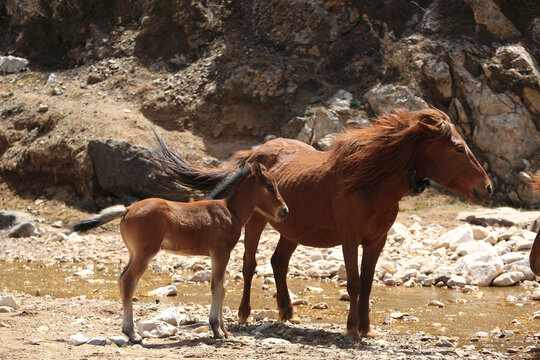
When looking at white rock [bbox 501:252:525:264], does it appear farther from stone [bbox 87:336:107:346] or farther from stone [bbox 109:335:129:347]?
stone [bbox 87:336:107:346]

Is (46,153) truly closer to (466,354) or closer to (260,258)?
(260,258)

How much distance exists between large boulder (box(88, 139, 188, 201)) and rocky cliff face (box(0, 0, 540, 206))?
3202mm

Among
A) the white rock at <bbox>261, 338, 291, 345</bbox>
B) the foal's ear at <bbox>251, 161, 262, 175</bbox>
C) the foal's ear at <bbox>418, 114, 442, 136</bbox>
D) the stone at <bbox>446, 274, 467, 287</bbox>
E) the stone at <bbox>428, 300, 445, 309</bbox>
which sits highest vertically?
the foal's ear at <bbox>418, 114, 442, 136</bbox>

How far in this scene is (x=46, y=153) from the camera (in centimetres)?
2019

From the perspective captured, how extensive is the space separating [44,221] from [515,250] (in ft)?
41.0

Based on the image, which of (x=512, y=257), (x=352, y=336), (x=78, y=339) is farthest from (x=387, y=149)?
(x=512, y=257)

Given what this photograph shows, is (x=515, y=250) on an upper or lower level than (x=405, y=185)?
lower

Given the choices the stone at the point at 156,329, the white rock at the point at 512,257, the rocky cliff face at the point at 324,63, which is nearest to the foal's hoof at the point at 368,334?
the stone at the point at 156,329

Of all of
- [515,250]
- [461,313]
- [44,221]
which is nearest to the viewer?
[461,313]

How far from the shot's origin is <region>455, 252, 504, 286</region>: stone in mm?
11219

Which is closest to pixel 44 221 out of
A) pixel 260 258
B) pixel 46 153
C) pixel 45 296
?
pixel 46 153

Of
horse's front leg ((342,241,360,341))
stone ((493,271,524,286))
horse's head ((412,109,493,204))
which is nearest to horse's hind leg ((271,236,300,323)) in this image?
horse's front leg ((342,241,360,341))

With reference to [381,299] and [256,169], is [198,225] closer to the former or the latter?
[256,169]

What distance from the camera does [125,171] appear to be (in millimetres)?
18438
